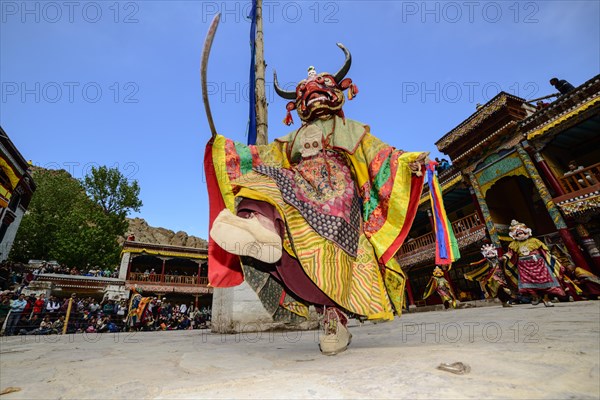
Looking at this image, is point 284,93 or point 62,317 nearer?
point 284,93

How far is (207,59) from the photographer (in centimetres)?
154

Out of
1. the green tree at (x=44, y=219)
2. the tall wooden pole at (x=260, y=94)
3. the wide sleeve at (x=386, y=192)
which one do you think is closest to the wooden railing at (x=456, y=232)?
the tall wooden pole at (x=260, y=94)

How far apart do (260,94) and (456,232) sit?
954 cm

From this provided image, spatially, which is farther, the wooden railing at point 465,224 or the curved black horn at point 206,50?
the wooden railing at point 465,224

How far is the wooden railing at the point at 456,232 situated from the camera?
34.9ft

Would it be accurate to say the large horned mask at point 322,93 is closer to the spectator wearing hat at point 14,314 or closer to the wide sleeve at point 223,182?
the wide sleeve at point 223,182

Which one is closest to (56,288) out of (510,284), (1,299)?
(1,299)

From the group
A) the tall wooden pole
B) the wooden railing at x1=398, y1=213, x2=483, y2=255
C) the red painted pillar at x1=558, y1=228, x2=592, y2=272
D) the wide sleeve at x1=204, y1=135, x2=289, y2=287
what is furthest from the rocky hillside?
the wide sleeve at x1=204, y1=135, x2=289, y2=287

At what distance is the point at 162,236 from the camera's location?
4756cm

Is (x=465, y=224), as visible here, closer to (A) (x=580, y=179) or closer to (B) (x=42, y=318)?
(A) (x=580, y=179)

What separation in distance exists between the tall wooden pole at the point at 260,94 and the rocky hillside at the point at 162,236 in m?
43.0

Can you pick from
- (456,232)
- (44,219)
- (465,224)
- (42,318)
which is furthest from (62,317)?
(44,219)

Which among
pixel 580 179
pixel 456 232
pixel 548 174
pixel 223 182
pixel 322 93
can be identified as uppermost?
pixel 548 174

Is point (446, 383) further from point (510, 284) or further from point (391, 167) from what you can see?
point (510, 284)
